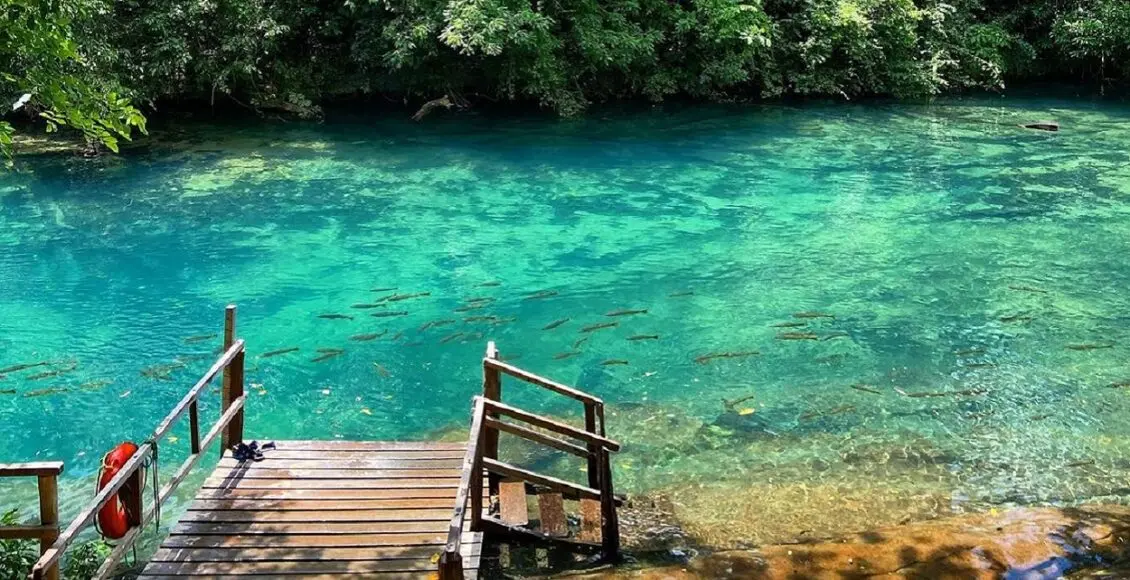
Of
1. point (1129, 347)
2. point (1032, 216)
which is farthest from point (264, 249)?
point (1032, 216)

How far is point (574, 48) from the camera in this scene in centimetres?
2652

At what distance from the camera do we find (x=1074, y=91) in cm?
3119

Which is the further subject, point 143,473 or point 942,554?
point 942,554

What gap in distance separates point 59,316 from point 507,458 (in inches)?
330

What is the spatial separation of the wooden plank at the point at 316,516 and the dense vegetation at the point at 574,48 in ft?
55.5

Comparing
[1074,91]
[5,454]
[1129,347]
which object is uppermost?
[1074,91]

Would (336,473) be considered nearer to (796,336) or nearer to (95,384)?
(95,384)

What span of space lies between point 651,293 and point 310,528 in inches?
356

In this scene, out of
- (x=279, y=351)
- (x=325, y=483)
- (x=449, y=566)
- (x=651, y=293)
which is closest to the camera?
(x=449, y=566)

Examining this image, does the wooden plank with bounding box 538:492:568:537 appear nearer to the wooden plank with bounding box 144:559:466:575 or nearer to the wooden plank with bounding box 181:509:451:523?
the wooden plank with bounding box 181:509:451:523

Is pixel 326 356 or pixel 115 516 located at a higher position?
pixel 115 516

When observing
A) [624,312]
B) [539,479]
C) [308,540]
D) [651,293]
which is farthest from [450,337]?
[308,540]

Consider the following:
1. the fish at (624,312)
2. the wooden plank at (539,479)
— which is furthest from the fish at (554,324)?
the wooden plank at (539,479)

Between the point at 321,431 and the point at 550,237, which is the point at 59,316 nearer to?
the point at 321,431
